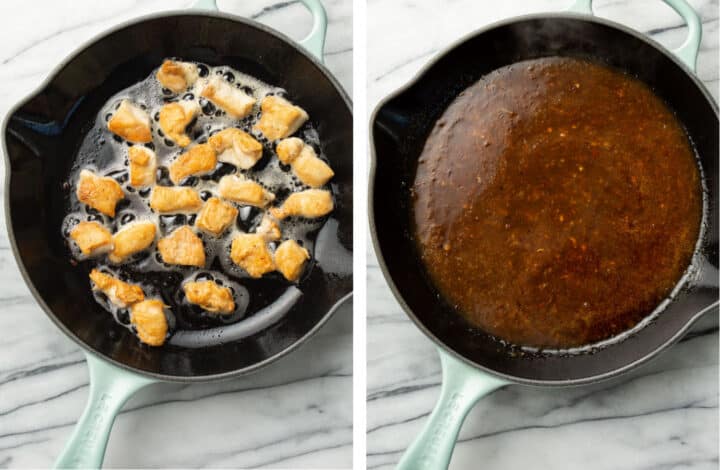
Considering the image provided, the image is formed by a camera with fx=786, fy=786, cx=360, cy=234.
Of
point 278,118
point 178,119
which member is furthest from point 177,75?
point 278,118

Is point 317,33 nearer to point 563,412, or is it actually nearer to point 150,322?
point 150,322

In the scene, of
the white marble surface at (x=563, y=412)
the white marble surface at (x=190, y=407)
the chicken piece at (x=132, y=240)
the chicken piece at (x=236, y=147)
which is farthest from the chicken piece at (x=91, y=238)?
the white marble surface at (x=563, y=412)

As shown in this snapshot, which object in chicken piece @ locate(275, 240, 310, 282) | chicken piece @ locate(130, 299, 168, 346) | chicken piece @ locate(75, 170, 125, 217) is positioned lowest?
chicken piece @ locate(130, 299, 168, 346)

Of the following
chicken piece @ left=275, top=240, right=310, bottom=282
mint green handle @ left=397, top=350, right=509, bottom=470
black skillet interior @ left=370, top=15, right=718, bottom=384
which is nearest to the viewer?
mint green handle @ left=397, top=350, right=509, bottom=470

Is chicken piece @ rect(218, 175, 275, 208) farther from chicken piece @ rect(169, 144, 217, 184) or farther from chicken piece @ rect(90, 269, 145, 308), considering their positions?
chicken piece @ rect(90, 269, 145, 308)

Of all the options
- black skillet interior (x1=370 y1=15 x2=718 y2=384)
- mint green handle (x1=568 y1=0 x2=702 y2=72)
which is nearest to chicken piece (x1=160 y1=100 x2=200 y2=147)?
black skillet interior (x1=370 y1=15 x2=718 y2=384)

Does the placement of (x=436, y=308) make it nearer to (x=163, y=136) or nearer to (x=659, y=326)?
(x=659, y=326)

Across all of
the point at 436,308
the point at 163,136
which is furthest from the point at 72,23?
the point at 436,308
